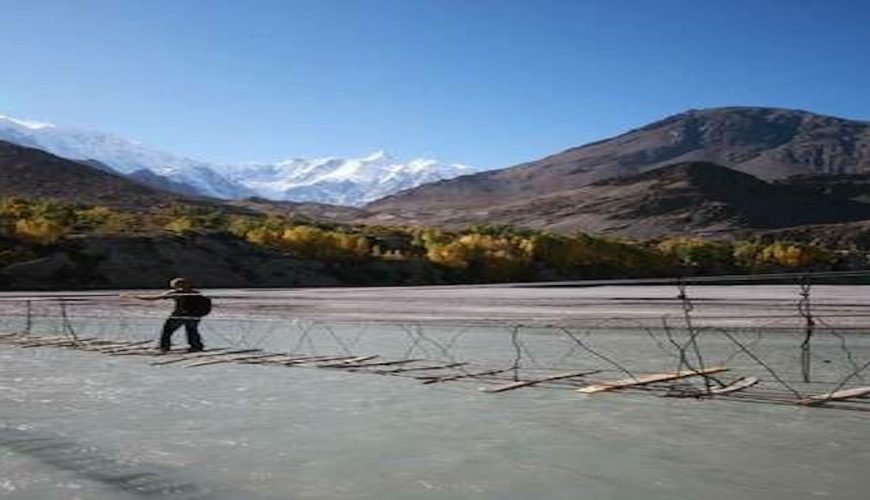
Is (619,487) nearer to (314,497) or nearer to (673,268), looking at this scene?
(314,497)

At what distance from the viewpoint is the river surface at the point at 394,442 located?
31.6ft

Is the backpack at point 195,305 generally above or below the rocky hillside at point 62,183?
below

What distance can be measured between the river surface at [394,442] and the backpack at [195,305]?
318 centimetres

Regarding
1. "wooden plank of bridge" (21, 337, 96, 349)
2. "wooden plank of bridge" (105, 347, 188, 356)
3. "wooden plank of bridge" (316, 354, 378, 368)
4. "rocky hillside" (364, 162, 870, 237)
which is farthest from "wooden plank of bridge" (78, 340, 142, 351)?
"rocky hillside" (364, 162, 870, 237)

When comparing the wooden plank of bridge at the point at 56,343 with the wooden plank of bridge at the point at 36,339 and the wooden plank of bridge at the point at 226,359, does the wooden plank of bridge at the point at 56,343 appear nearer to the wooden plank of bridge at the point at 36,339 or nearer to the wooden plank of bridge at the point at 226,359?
the wooden plank of bridge at the point at 36,339

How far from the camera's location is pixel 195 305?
871 inches

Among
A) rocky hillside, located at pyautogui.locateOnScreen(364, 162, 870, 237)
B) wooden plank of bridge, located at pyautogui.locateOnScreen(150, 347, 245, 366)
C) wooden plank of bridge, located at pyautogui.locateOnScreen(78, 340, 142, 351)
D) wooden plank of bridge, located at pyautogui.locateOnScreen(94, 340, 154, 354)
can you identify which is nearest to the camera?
wooden plank of bridge, located at pyautogui.locateOnScreen(150, 347, 245, 366)

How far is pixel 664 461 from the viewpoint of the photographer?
10742mm

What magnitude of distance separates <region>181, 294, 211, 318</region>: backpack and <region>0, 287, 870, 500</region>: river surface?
3175 mm

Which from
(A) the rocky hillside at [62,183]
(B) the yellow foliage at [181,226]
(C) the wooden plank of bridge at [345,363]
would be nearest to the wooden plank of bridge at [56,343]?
(C) the wooden plank of bridge at [345,363]

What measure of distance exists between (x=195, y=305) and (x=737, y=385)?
457 inches

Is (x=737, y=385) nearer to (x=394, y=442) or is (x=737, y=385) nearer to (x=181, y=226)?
(x=394, y=442)

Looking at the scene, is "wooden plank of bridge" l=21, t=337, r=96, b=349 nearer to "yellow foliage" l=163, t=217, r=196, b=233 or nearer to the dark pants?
the dark pants

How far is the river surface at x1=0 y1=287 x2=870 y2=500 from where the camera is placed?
9633 millimetres
